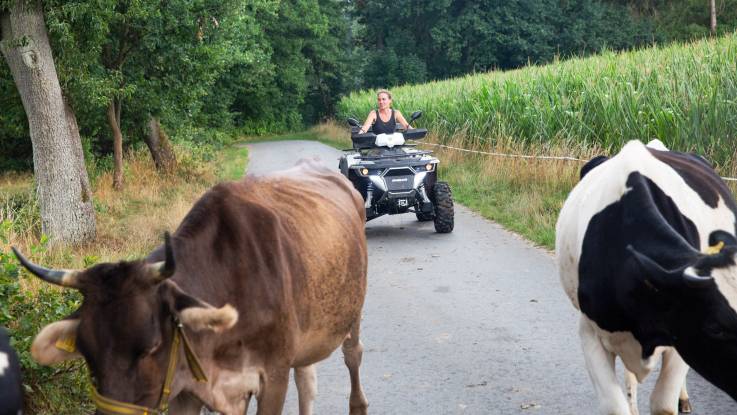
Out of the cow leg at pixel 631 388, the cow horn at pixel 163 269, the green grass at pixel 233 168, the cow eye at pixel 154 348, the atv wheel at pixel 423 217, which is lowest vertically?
the green grass at pixel 233 168

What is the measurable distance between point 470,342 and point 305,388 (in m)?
2.25

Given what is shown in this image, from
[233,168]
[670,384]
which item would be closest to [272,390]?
[670,384]

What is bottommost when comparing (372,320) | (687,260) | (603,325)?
(372,320)

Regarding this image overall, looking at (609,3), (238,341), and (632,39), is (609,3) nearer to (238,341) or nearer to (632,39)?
(632,39)

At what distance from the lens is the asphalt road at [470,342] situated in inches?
238

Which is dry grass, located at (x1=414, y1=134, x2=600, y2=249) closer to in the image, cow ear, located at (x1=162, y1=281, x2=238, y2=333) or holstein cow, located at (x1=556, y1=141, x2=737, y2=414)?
holstein cow, located at (x1=556, y1=141, x2=737, y2=414)

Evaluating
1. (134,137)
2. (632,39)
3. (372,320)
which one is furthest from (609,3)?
(372,320)

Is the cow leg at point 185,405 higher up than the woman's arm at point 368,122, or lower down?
lower down

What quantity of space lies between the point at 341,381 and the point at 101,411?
3.38 metres

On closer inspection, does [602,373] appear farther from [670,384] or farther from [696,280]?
[696,280]

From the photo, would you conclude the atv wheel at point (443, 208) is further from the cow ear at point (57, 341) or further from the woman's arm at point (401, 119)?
the cow ear at point (57, 341)

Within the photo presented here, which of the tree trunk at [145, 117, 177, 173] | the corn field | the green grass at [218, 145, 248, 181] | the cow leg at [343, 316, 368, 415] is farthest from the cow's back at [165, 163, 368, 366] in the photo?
the tree trunk at [145, 117, 177, 173]

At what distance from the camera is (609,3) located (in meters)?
68.0

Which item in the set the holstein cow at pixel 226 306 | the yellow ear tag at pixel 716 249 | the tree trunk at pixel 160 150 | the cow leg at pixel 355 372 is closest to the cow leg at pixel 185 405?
the holstein cow at pixel 226 306
